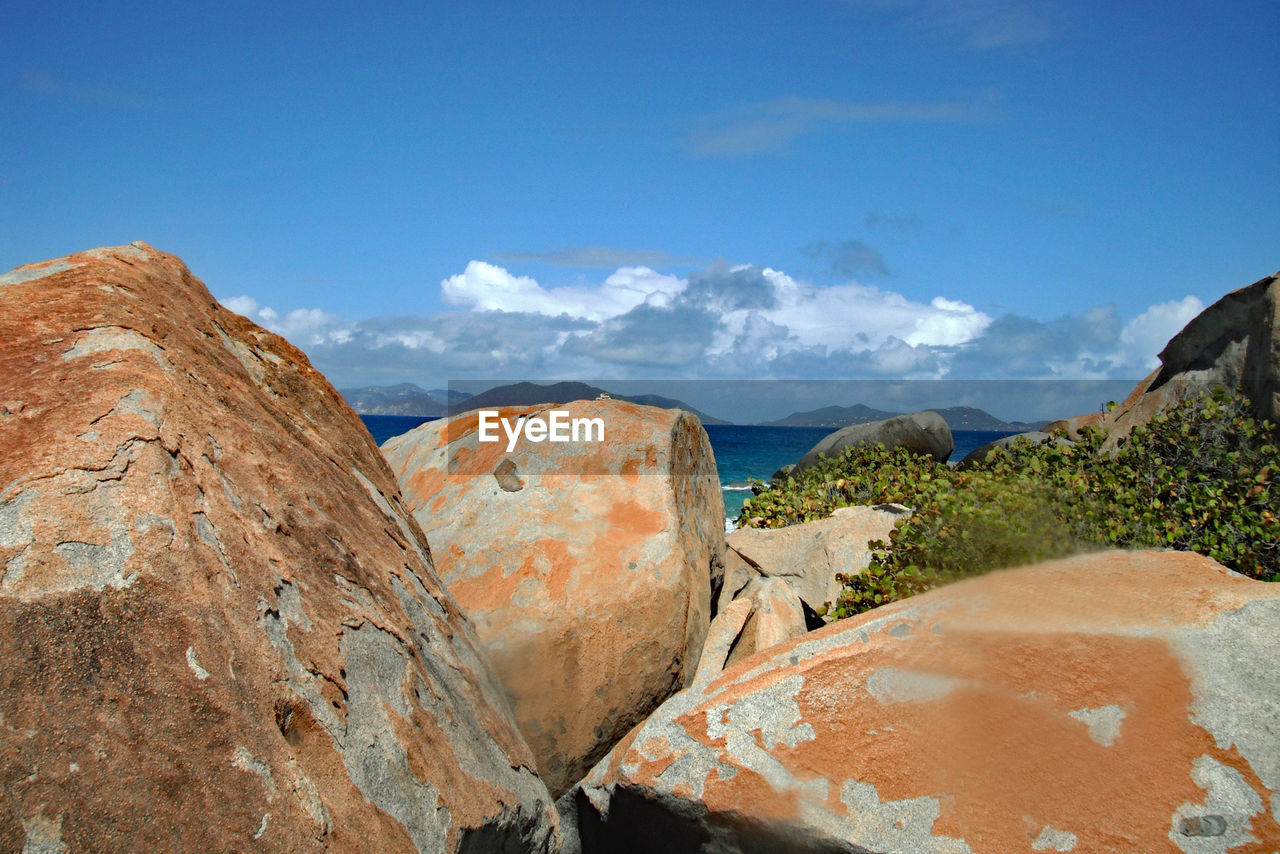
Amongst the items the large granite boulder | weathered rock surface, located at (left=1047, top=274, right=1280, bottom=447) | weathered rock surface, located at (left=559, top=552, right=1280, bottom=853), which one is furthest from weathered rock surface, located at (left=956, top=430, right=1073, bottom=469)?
weathered rock surface, located at (left=559, top=552, right=1280, bottom=853)

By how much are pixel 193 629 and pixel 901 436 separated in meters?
23.1

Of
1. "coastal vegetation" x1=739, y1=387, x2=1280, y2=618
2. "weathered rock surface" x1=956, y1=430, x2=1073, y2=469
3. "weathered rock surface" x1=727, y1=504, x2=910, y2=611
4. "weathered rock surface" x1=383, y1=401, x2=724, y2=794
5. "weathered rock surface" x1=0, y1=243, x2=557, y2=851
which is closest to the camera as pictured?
"weathered rock surface" x1=0, y1=243, x2=557, y2=851

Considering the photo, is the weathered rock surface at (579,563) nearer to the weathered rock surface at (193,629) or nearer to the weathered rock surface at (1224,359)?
the weathered rock surface at (193,629)

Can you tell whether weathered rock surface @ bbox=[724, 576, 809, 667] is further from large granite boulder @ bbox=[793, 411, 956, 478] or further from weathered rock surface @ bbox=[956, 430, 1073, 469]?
large granite boulder @ bbox=[793, 411, 956, 478]

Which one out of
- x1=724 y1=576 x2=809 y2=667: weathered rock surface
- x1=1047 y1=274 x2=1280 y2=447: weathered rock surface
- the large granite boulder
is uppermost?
x1=1047 y1=274 x2=1280 y2=447: weathered rock surface

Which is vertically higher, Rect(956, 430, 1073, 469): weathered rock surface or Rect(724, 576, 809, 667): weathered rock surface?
Rect(956, 430, 1073, 469): weathered rock surface

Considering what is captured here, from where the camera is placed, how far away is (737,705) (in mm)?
3799

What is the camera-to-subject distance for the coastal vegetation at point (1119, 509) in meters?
5.26

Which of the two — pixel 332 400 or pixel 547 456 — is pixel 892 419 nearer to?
pixel 547 456

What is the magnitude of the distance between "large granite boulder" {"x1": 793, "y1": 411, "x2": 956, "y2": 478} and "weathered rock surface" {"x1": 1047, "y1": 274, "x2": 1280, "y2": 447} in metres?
15.7

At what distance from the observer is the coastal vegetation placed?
526cm

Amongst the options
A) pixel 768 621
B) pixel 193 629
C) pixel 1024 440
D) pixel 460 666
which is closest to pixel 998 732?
pixel 460 666

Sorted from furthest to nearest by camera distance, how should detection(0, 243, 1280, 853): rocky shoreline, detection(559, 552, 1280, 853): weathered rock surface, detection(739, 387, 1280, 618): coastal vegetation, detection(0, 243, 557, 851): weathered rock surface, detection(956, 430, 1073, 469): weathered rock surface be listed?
1. detection(956, 430, 1073, 469): weathered rock surface
2. detection(739, 387, 1280, 618): coastal vegetation
3. detection(559, 552, 1280, 853): weathered rock surface
4. detection(0, 243, 1280, 853): rocky shoreline
5. detection(0, 243, 557, 851): weathered rock surface

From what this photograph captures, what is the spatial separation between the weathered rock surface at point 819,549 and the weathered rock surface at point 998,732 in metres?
2.82
